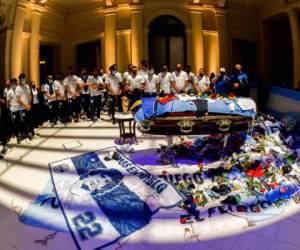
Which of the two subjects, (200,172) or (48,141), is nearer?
(200,172)

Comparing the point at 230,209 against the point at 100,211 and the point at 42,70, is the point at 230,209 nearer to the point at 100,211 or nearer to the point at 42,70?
the point at 100,211

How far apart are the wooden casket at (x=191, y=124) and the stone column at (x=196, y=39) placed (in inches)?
313

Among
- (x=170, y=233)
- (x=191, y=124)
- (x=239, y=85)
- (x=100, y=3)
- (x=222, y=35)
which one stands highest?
(x=100, y=3)

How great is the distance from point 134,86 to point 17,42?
5.96 m

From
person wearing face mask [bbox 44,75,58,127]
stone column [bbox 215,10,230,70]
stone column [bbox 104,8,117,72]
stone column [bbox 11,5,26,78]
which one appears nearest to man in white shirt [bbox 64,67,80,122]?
person wearing face mask [bbox 44,75,58,127]

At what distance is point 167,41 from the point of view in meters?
13.6

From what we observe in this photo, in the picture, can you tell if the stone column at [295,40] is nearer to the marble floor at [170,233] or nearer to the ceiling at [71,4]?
the ceiling at [71,4]

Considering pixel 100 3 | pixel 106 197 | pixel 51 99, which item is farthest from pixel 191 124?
pixel 100 3

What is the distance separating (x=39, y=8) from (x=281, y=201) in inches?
461

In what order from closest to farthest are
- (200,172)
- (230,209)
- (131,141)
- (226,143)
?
1. (230,209)
2. (200,172)
3. (226,143)
4. (131,141)

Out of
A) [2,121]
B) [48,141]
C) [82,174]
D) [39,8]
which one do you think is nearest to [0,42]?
[39,8]

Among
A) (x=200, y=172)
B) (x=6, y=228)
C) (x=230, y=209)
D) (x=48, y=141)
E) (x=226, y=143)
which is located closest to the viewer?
(x=6, y=228)

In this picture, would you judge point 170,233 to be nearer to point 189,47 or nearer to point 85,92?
point 85,92

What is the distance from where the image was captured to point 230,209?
4.07m
